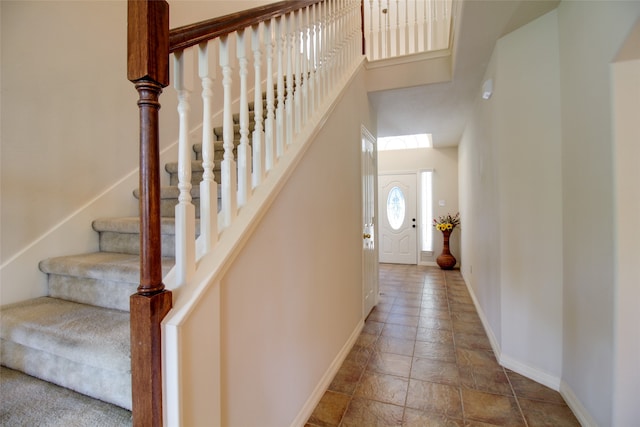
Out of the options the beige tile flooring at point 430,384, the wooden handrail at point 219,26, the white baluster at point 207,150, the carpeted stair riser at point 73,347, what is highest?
the wooden handrail at point 219,26

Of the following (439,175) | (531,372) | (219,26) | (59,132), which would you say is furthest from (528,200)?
(439,175)

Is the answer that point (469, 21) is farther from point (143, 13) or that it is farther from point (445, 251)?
point (445, 251)

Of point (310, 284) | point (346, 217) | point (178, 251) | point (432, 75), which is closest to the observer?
point (178, 251)

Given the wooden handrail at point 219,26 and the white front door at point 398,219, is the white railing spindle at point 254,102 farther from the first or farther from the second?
→ the white front door at point 398,219

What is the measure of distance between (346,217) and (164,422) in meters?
1.84

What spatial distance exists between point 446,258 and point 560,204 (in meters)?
3.96

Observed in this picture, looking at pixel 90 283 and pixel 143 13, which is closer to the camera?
pixel 143 13

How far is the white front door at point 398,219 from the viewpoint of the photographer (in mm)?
6363

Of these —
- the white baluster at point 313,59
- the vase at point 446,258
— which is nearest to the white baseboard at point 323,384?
the white baluster at point 313,59

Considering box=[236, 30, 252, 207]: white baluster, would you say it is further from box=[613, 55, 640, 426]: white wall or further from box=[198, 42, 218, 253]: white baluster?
box=[613, 55, 640, 426]: white wall

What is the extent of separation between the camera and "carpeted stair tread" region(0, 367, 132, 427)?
912 mm

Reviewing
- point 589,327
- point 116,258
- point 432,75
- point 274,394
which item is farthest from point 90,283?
point 432,75

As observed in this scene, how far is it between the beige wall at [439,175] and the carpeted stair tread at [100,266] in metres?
5.67

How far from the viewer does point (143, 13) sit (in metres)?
0.79
